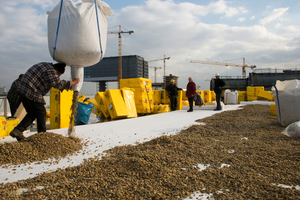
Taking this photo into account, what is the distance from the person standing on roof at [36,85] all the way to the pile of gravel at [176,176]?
685 millimetres

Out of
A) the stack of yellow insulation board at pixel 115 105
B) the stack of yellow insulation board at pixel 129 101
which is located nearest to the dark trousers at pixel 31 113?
the stack of yellow insulation board at pixel 115 105

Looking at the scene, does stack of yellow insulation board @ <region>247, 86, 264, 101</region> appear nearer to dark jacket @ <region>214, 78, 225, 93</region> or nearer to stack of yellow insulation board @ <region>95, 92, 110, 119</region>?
dark jacket @ <region>214, 78, 225, 93</region>

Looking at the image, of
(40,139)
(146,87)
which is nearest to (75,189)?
(40,139)

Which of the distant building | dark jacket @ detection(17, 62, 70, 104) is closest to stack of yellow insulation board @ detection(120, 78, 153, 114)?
dark jacket @ detection(17, 62, 70, 104)

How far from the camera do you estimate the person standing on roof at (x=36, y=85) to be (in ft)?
9.37

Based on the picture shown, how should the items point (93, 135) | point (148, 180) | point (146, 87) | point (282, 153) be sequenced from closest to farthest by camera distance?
point (148, 180) → point (282, 153) → point (93, 135) → point (146, 87)

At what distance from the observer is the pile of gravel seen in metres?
1.64

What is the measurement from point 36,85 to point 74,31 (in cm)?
96

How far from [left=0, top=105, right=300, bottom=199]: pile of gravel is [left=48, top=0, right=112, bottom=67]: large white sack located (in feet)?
4.50

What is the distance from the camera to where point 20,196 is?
1.60m

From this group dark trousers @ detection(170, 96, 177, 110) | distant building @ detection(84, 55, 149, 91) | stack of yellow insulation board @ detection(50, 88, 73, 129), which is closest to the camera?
stack of yellow insulation board @ detection(50, 88, 73, 129)

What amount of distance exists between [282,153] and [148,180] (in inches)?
75.8

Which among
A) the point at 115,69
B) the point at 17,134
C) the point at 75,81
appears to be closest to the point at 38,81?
the point at 75,81

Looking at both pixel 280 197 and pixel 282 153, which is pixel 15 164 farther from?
pixel 282 153
